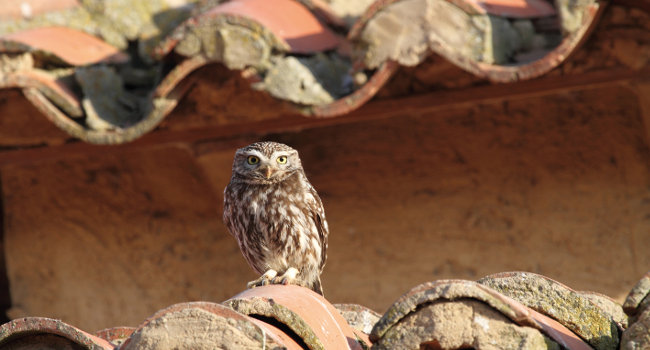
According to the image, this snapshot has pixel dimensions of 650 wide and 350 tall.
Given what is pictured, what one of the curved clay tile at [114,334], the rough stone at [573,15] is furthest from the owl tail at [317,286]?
the rough stone at [573,15]

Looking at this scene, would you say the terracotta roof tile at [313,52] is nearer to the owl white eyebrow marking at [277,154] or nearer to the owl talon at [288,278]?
the owl white eyebrow marking at [277,154]

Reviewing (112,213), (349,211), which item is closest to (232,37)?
(349,211)

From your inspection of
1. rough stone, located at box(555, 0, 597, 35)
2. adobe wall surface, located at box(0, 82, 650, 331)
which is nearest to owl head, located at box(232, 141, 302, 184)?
adobe wall surface, located at box(0, 82, 650, 331)

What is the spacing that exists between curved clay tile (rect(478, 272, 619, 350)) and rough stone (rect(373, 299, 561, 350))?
423 millimetres

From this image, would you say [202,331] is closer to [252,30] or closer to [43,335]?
[43,335]

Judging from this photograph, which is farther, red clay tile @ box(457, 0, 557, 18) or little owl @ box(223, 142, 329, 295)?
red clay tile @ box(457, 0, 557, 18)

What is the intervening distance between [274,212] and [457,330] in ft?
6.11

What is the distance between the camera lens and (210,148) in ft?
17.7

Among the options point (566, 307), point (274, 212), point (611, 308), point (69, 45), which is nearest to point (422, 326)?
point (566, 307)

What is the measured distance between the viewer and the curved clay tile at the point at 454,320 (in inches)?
103

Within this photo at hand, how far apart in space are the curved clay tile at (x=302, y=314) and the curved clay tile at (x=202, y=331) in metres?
0.18

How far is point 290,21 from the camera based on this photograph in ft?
16.7

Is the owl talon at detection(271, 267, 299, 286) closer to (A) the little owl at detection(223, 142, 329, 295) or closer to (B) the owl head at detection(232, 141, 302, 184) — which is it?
(A) the little owl at detection(223, 142, 329, 295)

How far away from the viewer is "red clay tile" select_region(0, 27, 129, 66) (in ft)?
17.0
